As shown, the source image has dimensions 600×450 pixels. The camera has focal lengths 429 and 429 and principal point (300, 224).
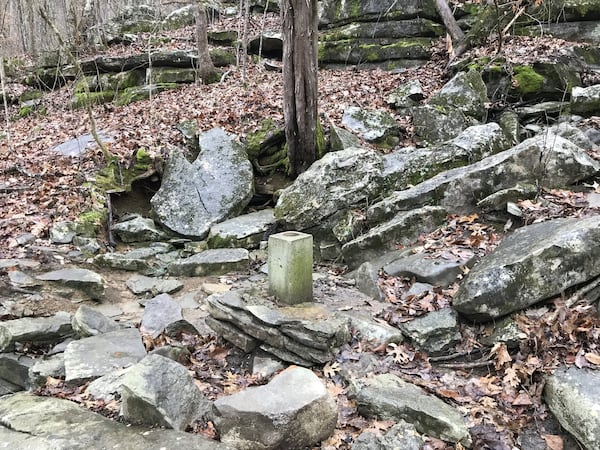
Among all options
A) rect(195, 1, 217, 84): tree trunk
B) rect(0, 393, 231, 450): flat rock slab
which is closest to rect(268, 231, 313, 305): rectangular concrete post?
rect(0, 393, 231, 450): flat rock slab

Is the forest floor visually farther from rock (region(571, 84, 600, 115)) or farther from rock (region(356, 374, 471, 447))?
rock (region(571, 84, 600, 115))

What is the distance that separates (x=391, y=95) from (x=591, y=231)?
7586 mm

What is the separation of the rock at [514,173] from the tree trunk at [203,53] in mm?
10120

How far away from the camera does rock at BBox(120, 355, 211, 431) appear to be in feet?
10.8

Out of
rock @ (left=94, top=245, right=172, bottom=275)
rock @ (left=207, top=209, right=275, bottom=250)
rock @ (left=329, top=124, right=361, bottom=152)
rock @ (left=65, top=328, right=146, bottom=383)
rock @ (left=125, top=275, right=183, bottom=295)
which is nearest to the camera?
rock @ (left=65, top=328, right=146, bottom=383)

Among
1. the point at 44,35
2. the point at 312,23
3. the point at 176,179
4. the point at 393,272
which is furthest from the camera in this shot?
the point at 44,35

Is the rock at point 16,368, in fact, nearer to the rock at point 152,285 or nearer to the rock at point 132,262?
the rock at point 152,285

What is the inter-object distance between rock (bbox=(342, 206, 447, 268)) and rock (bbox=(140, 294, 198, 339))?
2823mm

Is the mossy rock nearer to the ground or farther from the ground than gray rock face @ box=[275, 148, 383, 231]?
farther from the ground

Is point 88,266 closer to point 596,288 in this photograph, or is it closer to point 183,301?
point 183,301

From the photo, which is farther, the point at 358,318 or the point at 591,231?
the point at 358,318

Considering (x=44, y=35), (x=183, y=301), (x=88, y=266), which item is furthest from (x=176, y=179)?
(x=44, y=35)

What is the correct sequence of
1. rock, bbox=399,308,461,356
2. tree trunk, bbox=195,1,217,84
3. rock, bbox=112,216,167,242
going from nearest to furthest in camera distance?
1. rock, bbox=399,308,461,356
2. rock, bbox=112,216,167,242
3. tree trunk, bbox=195,1,217,84

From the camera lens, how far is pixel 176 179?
8852mm
